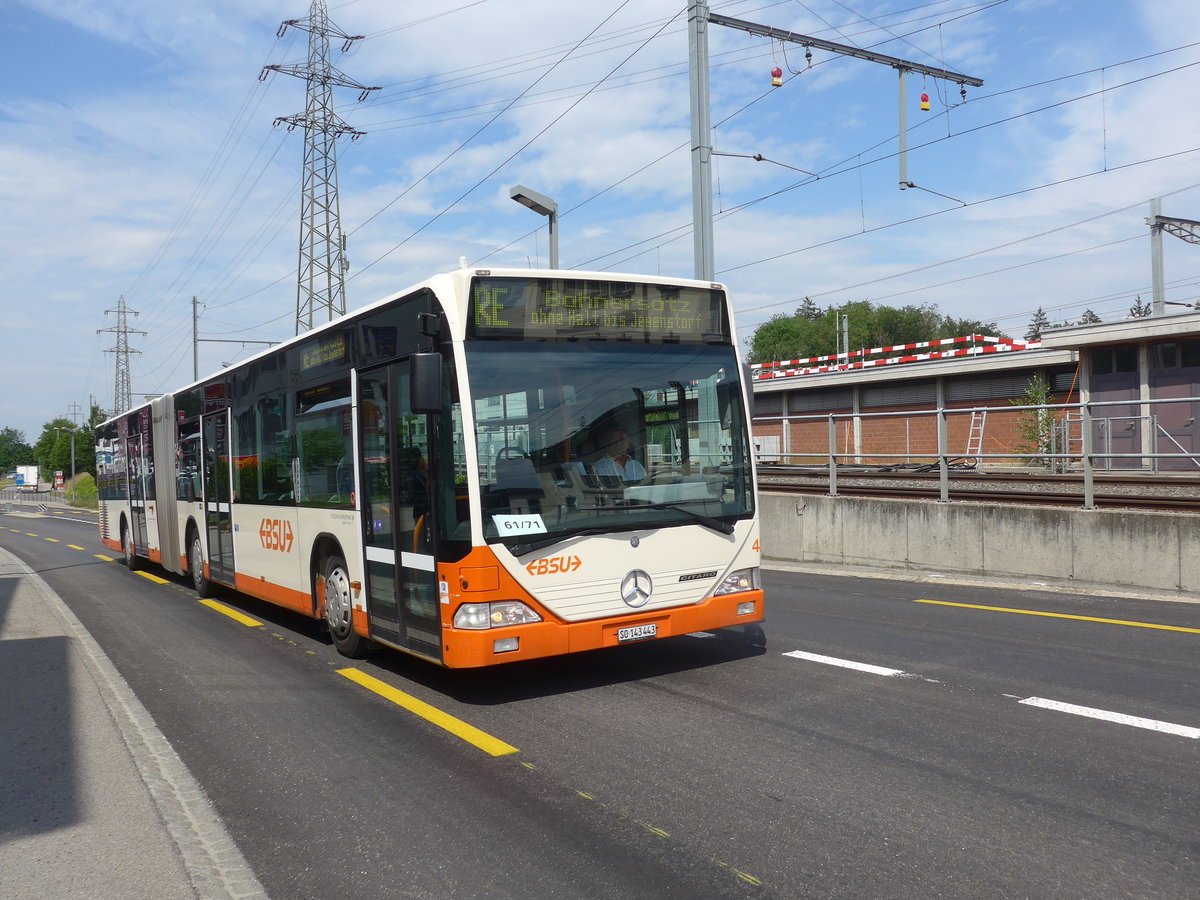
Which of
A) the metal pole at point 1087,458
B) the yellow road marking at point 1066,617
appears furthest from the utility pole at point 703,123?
the yellow road marking at point 1066,617

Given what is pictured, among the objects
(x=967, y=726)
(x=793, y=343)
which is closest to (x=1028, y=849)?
(x=967, y=726)

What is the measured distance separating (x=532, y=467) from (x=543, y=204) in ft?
40.3

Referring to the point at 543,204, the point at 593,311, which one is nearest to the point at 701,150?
the point at 543,204

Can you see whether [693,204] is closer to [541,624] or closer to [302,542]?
[302,542]

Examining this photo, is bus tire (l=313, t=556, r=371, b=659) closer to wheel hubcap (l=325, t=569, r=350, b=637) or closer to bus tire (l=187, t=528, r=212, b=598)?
wheel hubcap (l=325, t=569, r=350, b=637)

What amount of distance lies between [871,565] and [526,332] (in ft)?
29.8

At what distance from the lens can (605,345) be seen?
23.3 ft

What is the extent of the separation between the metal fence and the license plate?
5618mm

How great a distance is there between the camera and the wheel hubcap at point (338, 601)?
8.45 m

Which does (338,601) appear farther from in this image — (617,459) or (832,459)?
(832,459)

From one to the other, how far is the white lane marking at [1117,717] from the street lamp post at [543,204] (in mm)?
13086

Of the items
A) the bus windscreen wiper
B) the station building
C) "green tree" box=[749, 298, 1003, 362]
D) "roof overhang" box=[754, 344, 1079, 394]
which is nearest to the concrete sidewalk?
the bus windscreen wiper

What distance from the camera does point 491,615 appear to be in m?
6.37

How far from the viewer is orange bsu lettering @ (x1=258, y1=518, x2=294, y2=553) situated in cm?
980
